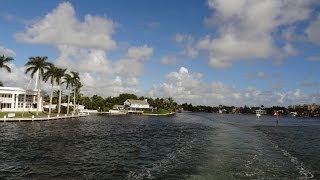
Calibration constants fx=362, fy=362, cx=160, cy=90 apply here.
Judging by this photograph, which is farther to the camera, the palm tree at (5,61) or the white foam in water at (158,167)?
the palm tree at (5,61)

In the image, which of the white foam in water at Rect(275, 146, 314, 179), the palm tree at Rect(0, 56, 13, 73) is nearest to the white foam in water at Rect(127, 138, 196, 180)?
the white foam in water at Rect(275, 146, 314, 179)

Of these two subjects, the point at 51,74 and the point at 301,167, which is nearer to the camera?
the point at 301,167

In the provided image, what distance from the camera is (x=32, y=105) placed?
14350cm

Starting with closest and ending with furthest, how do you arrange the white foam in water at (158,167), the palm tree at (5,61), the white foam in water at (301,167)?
the white foam in water at (158,167) < the white foam in water at (301,167) < the palm tree at (5,61)

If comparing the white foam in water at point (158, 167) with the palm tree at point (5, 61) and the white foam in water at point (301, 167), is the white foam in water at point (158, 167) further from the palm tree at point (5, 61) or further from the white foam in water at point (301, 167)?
the palm tree at point (5, 61)

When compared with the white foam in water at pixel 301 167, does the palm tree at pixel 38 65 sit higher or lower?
higher

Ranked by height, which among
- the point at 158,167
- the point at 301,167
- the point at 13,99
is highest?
the point at 13,99

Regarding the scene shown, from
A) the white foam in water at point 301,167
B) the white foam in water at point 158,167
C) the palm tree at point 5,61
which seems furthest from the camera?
the palm tree at point 5,61

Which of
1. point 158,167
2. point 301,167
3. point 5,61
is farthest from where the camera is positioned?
point 5,61

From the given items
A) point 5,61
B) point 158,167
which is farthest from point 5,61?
point 158,167

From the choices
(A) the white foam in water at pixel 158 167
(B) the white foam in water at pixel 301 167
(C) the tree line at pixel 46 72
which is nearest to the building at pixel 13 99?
(C) the tree line at pixel 46 72

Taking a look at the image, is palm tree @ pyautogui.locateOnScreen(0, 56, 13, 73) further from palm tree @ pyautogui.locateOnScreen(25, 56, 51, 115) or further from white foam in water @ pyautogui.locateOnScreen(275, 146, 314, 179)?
white foam in water @ pyautogui.locateOnScreen(275, 146, 314, 179)

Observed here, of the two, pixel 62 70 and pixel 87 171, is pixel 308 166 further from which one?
pixel 62 70

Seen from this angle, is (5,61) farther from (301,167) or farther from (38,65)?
(301,167)
